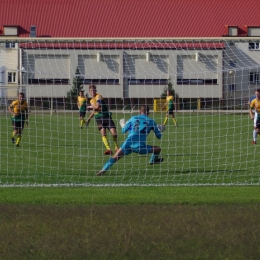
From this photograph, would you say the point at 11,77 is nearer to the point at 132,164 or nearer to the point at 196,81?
the point at 132,164

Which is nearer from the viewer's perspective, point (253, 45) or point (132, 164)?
point (253, 45)

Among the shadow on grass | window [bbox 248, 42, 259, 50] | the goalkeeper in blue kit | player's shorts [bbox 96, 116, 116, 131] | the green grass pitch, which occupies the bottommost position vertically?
the shadow on grass

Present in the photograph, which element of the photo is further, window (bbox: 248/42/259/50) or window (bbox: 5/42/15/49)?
window (bbox: 248/42/259/50)

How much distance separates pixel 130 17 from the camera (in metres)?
61.7

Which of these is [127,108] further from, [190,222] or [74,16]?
[74,16]

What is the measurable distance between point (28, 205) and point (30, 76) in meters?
5.11

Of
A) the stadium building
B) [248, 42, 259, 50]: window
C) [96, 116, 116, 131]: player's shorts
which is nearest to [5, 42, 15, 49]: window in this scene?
the stadium building

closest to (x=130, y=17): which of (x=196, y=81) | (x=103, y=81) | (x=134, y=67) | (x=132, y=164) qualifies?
(x=103, y=81)

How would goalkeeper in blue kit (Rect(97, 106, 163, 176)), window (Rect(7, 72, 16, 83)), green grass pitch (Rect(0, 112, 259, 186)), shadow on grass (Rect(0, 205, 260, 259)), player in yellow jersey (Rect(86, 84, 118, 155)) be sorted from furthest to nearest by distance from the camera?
player in yellow jersey (Rect(86, 84, 118, 155))
window (Rect(7, 72, 16, 83))
goalkeeper in blue kit (Rect(97, 106, 163, 176))
green grass pitch (Rect(0, 112, 259, 186))
shadow on grass (Rect(0, 205, 260, 259))

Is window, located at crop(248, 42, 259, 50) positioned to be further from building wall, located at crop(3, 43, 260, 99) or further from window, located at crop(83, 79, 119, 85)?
window, located at crop(83, 79, 119, 85)

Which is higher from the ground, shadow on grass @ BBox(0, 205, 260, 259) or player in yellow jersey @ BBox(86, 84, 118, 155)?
player in yellow jersey @ BBox(86, 84, 118, 155)

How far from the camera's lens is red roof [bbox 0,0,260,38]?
59281 millimetres

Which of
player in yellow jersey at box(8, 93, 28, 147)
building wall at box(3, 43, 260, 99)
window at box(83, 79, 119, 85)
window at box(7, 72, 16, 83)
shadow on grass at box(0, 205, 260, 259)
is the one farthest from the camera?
player in yellow jersey at box(8, 93, 28, 147)

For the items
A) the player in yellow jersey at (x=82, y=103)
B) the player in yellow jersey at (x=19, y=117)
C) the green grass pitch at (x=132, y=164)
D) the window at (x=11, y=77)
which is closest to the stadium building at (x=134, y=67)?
the window at (x=11, y=77)
